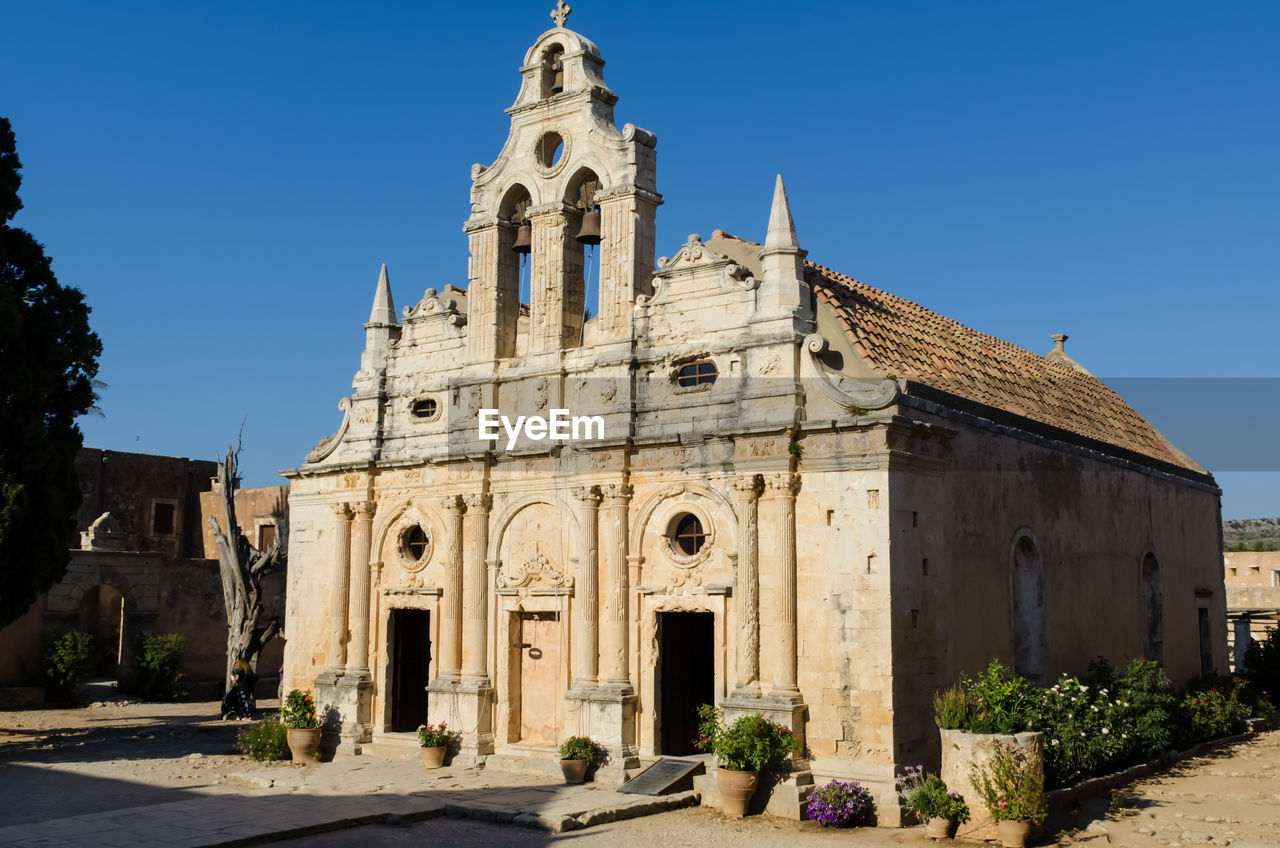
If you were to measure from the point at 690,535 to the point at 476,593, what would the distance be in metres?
3.96

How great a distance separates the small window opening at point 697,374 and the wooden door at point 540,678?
4.14 meters

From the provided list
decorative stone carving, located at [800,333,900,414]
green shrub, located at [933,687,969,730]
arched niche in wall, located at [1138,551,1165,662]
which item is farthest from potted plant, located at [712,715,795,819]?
arched niche in wall, located at [1138,551,1165,662]

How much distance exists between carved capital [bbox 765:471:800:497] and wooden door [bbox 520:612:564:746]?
4272 mm

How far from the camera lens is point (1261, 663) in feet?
90.0

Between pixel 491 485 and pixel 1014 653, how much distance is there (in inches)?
338

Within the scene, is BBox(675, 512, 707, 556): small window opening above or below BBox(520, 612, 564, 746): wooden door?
above

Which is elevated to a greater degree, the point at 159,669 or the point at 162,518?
the point at 162,518

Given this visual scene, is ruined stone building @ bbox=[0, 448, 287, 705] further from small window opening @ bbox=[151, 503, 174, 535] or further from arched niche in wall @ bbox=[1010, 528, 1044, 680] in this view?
arched niche in wall @ bbox=[1010, 528, 1044, 680]

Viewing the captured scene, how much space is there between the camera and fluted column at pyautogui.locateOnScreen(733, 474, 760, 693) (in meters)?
15.6

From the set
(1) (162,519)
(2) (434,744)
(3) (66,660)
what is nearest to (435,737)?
(2) (434,744)

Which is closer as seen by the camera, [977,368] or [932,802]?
[932,802]

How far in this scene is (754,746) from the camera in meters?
14.6

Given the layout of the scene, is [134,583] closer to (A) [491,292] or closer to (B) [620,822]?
(A) [491,292]

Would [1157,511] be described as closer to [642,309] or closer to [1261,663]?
[1261,663]
